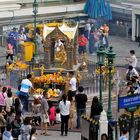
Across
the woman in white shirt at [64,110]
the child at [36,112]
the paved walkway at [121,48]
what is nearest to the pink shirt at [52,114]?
the child at [36,112]

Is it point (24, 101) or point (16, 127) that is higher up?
point (16, 127)

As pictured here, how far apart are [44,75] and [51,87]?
1.19 m

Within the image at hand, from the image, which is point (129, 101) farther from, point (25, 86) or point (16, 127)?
point (25, 86)

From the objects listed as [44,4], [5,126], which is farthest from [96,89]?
[44,4]

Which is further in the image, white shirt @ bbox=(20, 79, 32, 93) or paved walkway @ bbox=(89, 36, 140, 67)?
paved walkway @ bbox=(89, 36, 140, 67)

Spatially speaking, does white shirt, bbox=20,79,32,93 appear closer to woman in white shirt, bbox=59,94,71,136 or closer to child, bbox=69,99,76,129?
child, bbox=69,99,76,129

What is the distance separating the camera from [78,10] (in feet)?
162

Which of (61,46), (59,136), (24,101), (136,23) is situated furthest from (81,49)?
(59,136)

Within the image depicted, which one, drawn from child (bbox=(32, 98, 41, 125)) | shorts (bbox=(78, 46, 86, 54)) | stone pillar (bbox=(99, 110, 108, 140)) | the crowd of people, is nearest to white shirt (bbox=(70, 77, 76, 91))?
the crowd of people

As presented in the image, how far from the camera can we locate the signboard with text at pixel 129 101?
22.2 metres

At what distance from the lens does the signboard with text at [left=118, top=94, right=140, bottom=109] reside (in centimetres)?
2222

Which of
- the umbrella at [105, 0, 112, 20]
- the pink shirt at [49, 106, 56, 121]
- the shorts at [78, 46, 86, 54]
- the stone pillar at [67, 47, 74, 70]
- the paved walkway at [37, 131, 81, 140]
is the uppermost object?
the umbrella at [105, 0, 112, 20]

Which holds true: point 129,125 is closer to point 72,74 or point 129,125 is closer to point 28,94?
point 28,94

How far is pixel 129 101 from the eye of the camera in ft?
73.8
